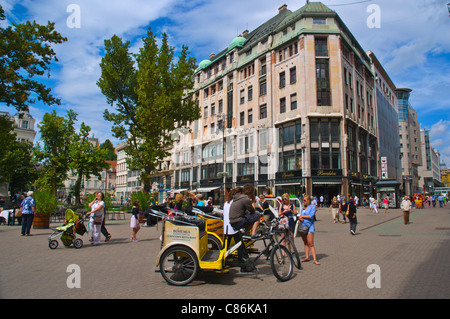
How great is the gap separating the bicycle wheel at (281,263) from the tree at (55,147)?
3217 cm

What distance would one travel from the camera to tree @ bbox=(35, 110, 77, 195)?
32375 mm

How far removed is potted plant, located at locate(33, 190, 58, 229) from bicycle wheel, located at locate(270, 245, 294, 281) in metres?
12.9

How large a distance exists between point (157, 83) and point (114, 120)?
4507 mm

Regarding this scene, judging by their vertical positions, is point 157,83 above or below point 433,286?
above

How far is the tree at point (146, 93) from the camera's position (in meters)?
21.2

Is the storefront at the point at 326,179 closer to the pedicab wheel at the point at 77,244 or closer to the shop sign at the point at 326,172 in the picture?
the shop sign at the point at 326,172

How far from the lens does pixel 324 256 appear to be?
844 centimetres

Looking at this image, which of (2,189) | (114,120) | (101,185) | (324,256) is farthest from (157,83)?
(101,185)

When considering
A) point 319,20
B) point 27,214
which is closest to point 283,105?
point 319,20

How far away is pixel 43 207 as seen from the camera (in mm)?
14508

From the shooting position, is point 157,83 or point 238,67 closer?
point 157,83

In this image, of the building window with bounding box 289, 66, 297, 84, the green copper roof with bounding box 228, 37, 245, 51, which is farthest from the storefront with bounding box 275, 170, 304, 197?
the green copper roof with bounding box 228, 37, 245, 51

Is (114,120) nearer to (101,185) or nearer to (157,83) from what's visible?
(157,83)

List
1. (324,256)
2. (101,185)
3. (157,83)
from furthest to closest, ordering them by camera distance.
A: (101,185) < (157,83) < (324,256)
